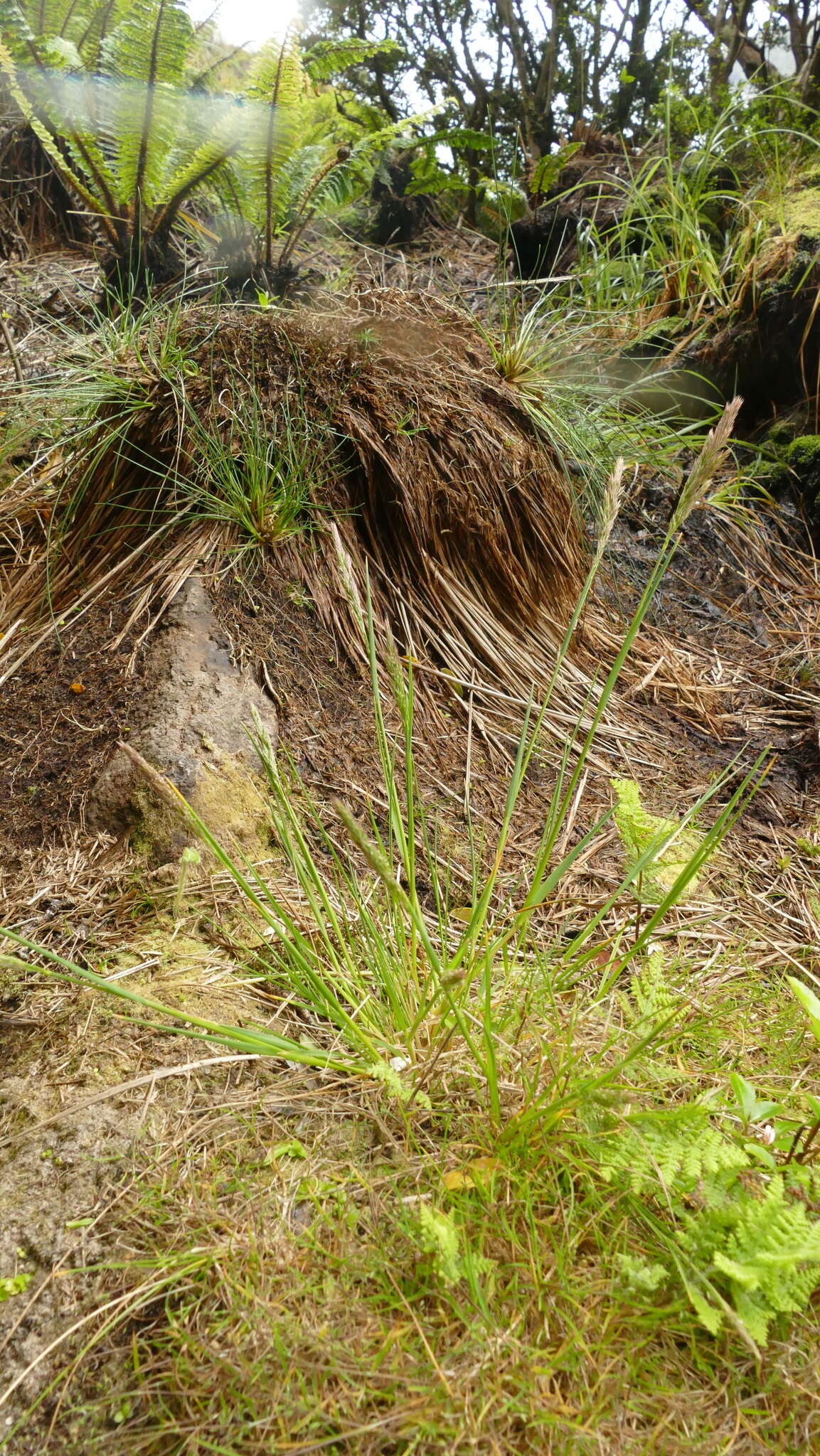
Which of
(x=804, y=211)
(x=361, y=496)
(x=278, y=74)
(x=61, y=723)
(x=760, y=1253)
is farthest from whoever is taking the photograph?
(x=804, y=211)

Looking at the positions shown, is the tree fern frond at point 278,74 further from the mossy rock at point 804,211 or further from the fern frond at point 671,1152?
the fern frond at point 671,1152

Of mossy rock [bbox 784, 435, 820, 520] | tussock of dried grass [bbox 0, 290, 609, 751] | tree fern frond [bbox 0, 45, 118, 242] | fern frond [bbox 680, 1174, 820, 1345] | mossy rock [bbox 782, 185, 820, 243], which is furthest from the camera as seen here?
mossy rock [bbox 782, 185, 820, 243]

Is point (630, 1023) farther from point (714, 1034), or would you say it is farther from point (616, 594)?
point (616, 594)

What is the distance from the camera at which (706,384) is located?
357 centimetres

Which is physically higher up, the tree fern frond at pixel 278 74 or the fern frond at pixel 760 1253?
the tree fern frond at pixel 278 74

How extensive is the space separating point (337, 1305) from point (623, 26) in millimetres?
8350

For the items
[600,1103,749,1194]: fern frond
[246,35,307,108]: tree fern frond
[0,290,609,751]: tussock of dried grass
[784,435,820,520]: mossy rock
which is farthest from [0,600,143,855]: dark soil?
[784,435,820,520]: mossy rock

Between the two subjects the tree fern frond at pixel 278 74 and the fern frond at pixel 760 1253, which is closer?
the fern frond at pixel 760 1253

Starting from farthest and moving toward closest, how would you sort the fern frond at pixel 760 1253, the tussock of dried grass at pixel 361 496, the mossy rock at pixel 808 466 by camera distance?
the mossy rock at pixel 808 466 < the tussock of dried grass at pixel 361 496 < the fern frond at pixel 760 1253

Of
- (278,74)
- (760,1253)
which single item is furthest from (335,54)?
(760,1253)

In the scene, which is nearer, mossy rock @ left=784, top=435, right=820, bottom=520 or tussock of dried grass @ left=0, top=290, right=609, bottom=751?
tussock of dried grass @ left=0, top=290, right=609, bottom=751

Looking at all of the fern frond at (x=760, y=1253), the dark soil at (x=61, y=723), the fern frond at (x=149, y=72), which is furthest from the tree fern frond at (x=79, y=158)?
the fern frond at (x=760, y=1253)

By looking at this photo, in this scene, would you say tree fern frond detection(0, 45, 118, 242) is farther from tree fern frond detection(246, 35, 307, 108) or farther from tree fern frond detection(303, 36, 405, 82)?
tree fern frond detection(303, 36, 405, 82)

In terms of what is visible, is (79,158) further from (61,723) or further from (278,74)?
(61,723)
